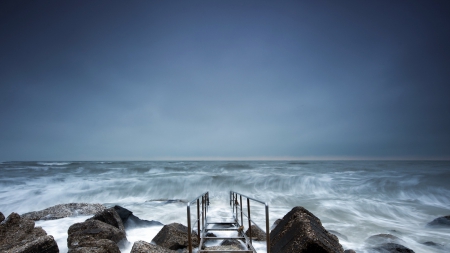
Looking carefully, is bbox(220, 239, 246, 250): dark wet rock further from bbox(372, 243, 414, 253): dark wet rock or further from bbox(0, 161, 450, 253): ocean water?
bbox(372, 243, 414, 253): dark wet rock

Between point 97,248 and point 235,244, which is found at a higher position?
point 97,248

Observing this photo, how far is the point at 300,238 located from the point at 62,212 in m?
7.36

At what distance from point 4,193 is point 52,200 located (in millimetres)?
3718

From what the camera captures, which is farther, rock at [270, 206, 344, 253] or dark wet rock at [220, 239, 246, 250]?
dark wet rock at [220, 239, 246, 250]

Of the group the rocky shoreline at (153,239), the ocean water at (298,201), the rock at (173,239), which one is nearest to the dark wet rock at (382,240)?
the rocky shoreline at (153,239)

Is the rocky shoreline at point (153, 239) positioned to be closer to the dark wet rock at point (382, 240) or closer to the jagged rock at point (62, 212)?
the dark wet rock at point (382, 240)

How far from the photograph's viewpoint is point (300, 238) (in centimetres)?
301

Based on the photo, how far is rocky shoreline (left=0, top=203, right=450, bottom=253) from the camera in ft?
10.1

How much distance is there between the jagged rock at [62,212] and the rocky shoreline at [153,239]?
1.85m

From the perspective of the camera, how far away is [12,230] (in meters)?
4.45

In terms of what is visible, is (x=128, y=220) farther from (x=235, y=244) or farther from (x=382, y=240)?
(x=382, y=240)

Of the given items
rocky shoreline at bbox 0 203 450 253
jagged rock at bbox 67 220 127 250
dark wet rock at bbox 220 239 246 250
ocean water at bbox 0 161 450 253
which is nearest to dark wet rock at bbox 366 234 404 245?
rocky shoreline at bbox 0 203 450 253

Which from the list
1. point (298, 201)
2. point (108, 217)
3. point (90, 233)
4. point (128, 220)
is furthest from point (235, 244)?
point (298, 201)

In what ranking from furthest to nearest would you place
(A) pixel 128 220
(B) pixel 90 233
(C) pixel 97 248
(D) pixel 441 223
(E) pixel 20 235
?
(D) pixel 441 223, (A) pixel 128 220, (E) pixel 20 235, (B) pixel 90 233, (C) pixel 97 248
